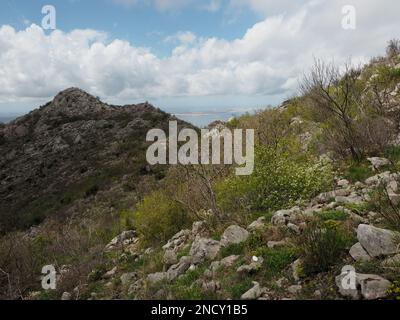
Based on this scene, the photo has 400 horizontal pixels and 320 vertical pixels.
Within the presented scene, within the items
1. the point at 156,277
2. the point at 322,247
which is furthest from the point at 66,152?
the point at 322,247

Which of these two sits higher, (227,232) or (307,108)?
(307,108)

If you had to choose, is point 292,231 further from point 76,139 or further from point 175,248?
point 76,139

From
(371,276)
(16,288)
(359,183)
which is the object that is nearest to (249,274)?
(371,276)

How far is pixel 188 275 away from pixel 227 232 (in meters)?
1.19

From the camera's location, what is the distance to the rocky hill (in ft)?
71.7

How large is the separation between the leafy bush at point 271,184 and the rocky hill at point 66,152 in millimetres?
13420

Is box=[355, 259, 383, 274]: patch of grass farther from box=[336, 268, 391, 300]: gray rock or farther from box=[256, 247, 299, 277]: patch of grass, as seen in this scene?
box=[256, 247, 299, 277]: patch of grass

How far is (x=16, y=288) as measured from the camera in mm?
8477

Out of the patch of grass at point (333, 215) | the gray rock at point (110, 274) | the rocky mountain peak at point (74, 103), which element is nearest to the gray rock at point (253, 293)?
the patch of grass at point (333, 215)

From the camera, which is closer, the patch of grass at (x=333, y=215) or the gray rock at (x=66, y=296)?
the patch of grass at (x=333, y=215)

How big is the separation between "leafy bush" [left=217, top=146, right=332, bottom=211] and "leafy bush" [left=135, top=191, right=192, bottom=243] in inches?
51.0

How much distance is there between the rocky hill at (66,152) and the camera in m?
21.8

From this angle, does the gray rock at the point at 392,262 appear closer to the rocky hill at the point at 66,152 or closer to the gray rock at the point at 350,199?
the gray rock at the point at 350,199

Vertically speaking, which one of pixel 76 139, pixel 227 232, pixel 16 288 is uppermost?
pixel 76 139
